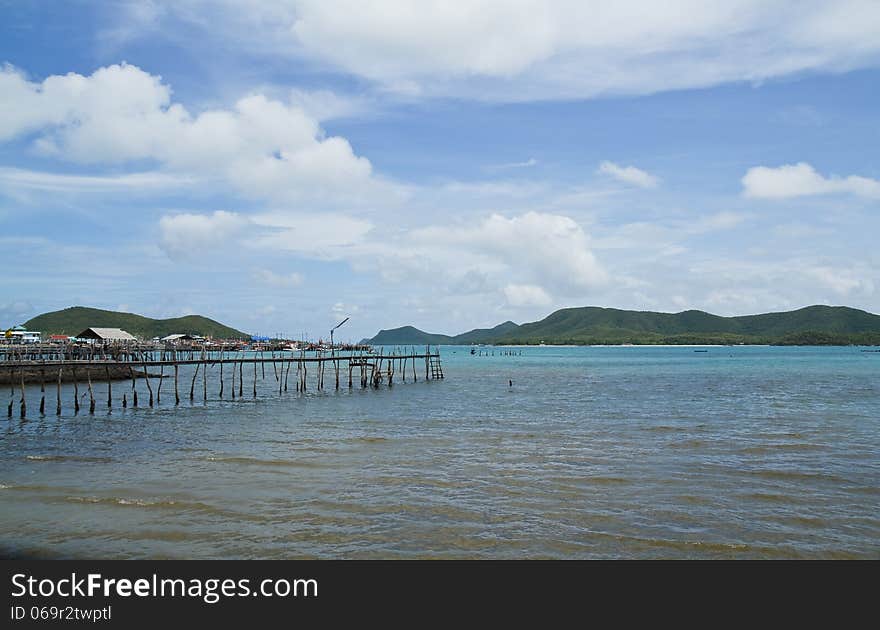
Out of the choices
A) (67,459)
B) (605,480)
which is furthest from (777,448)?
(67,459)

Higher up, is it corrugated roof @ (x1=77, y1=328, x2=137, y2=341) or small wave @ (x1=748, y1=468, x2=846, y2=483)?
corrugated roof @ (x1=77, y1=328, x2=137, y2=341)

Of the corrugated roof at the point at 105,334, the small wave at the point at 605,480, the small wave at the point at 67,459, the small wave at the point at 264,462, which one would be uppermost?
the corrugated roof at the point at 105,334

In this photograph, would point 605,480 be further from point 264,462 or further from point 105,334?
point 105,334

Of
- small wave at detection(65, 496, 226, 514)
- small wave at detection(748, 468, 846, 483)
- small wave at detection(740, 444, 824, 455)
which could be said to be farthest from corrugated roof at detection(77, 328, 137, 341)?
small wave at detection(748, 468, 846, 483)

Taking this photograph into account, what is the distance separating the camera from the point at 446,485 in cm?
1669

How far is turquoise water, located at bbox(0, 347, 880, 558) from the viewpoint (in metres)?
12.2

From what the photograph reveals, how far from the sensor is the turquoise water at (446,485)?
482 inches

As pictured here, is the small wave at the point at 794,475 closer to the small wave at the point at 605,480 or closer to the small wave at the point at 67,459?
the small wave at the point at 605,480
